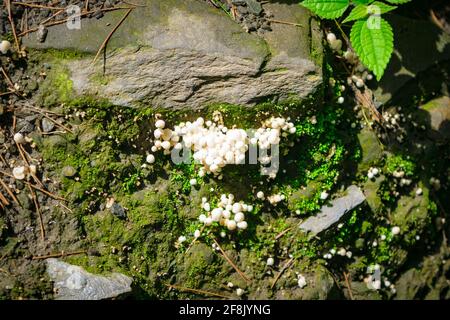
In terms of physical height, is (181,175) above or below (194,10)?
below

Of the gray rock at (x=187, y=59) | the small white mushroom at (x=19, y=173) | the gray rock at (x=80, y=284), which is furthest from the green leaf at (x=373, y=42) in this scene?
the small white mushroom at (x=19, y=173)

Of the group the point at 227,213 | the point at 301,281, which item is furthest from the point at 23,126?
the point at 301,281

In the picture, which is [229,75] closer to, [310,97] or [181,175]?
[310,97]

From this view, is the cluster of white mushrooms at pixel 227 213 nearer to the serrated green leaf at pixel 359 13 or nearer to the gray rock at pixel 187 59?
the gray rock at pixel 187 59

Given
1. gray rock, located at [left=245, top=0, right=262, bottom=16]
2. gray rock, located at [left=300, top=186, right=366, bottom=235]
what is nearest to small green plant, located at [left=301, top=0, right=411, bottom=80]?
gray rock, located at [left=245, top=0, right=262, bottom=16]

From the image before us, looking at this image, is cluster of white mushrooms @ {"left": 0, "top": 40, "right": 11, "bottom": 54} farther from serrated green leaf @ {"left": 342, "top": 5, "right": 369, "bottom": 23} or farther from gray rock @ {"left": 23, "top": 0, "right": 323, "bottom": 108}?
serrated green leaf @ {"left": 342, "top": 5, "right": 369, "bottom": 23}
